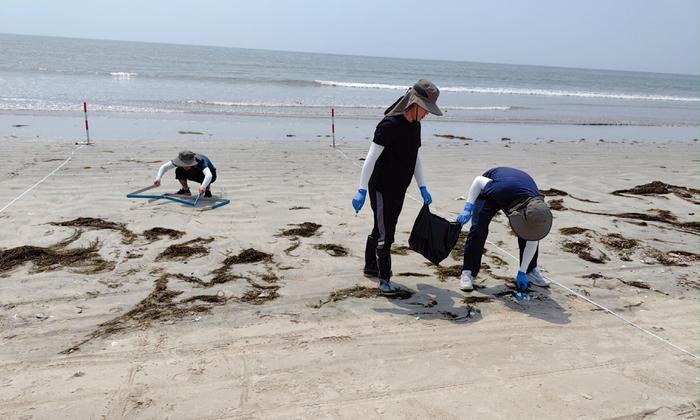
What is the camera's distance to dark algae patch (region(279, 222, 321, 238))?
19.0 feet

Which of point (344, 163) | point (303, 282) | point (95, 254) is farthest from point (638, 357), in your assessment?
point (344, 163)

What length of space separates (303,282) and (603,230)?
3980mm

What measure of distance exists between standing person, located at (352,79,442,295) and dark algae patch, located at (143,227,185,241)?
2.29m

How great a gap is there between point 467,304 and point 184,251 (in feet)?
9.29

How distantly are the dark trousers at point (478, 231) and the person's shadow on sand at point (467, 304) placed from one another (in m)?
0.27

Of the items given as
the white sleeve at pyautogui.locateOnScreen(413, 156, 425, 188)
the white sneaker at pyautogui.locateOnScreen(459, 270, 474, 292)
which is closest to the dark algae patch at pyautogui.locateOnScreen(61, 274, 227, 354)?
the white sleeve at pyautogui.locateOnScreen(413, 156, 425, 188)

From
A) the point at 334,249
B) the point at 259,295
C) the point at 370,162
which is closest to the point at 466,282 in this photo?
the point at 370,162

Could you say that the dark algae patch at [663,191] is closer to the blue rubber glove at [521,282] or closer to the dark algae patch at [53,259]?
the blue rubber glove at [521,282]

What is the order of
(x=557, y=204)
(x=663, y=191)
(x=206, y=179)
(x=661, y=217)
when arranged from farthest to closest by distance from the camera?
(x=663, y=191)
(x=557, y=204)
(x=661, y=217)
(x=206, y=179)

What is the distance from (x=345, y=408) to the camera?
2.87 metres

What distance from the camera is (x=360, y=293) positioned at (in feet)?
14.5

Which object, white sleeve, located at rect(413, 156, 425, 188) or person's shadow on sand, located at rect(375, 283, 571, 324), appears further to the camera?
white sleeve, located at rect(413, 156, 425, 188)

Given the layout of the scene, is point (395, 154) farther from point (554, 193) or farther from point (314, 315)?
point (554, 193)

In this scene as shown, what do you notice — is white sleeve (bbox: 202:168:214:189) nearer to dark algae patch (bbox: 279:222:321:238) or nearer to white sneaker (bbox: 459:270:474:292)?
dark algae patch (bbox: 279:222:321:238)
